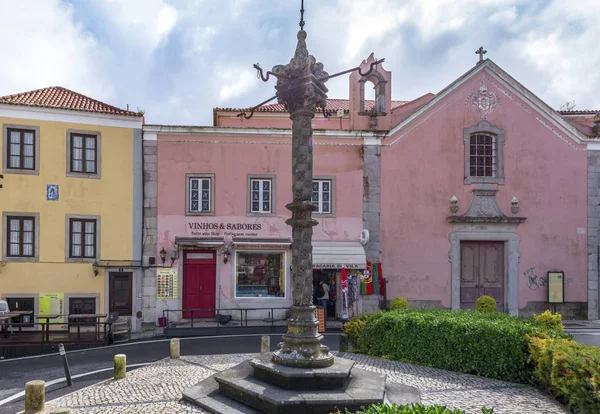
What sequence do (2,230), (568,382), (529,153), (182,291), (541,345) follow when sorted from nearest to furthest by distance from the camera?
1. (568,382)
2. (541,345)
3. (2,230)
4. (182,291)
5. (529,153)

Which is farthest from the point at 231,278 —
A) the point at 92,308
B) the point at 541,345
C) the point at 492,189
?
the point at 541,345

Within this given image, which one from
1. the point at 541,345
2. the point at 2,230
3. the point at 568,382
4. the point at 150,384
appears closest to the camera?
the point at 568,382

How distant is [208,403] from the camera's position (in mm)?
7035

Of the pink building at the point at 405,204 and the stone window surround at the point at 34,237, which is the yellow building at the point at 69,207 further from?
the pink building at the point at 405,204

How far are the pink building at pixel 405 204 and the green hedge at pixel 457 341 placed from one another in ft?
21.3

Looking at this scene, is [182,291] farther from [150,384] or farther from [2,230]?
[150,384]

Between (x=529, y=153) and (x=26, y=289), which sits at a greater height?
(x=529, y=153)

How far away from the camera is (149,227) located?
17.3 meters

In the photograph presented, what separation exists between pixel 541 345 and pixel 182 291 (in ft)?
40.6

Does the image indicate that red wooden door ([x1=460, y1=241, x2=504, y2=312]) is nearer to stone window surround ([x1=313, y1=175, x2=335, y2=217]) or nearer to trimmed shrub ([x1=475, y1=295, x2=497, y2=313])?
trimmed shrub ([x1=475, y1=295, x2=497, y2=313])

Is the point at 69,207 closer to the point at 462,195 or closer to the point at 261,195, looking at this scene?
the point at 261,195

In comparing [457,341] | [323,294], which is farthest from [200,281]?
[457,341]

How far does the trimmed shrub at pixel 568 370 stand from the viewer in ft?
20.7

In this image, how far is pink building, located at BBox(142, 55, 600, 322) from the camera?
1748cm
